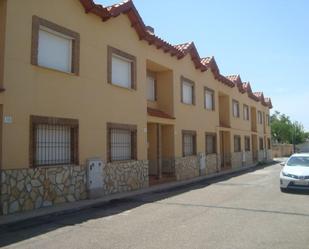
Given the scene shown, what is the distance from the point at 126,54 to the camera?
1627 cm

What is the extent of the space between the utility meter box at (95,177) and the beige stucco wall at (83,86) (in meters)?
0.32

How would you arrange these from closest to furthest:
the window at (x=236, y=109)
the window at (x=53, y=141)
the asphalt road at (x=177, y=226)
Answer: the asphalt road at (x=177, y=226) < the window at (x=53, y=141) < the window at (x=236, y=109)

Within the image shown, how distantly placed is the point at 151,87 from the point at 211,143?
312 inches

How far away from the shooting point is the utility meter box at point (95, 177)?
44.1ft

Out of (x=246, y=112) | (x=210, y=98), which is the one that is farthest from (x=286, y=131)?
(x=210, y=98)

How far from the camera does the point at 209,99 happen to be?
26.8 metres

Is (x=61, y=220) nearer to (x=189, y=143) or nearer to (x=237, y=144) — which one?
(x=189, y=143)

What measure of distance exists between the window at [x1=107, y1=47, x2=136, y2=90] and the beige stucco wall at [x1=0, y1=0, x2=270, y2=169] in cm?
27

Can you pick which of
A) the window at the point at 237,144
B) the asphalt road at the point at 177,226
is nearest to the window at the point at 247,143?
the window at the point at 237,144

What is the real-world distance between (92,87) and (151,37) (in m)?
5.20

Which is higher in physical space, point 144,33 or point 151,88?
point 144,33

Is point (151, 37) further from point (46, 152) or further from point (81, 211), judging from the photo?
point (81, 211)

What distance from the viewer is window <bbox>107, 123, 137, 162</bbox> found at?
14.9m

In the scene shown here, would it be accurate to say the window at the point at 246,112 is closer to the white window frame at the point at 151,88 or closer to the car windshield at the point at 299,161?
the white window frame at the point at 151,88
